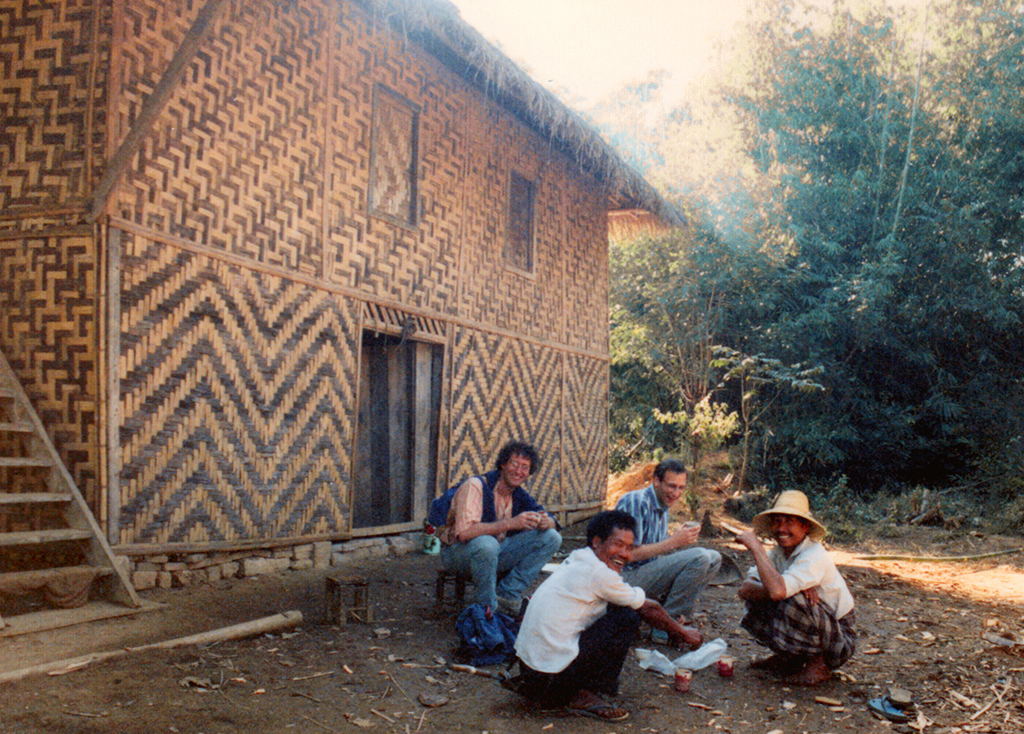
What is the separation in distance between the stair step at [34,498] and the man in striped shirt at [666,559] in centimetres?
320

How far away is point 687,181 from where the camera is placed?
1659cm

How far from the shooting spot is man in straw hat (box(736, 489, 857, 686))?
3951mm

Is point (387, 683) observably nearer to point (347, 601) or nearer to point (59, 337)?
point (347, 601)

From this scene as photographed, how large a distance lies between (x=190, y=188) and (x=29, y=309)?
4.11ft

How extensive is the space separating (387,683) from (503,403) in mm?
5121

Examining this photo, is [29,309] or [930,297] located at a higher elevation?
[930,297]

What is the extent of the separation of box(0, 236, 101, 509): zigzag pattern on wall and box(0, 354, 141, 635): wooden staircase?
9 cm

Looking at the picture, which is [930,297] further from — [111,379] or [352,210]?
[111,379]

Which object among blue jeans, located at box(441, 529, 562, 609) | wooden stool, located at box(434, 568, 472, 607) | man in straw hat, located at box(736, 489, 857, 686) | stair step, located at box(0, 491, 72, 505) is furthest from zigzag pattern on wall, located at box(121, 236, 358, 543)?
man in straw hat, located at box(736, 489, 857, 686)

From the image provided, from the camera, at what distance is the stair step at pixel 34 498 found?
14.0ft

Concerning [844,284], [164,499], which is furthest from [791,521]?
[844,284]

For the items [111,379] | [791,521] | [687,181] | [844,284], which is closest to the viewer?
[791,521]

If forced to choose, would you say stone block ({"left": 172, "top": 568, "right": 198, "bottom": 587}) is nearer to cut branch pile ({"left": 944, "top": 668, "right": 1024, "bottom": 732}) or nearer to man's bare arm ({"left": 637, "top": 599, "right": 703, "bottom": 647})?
man's bare arm ({"left": 637, "top": 599, "right": 703, "bottom": 647})

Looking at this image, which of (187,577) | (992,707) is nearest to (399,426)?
(187,577)
